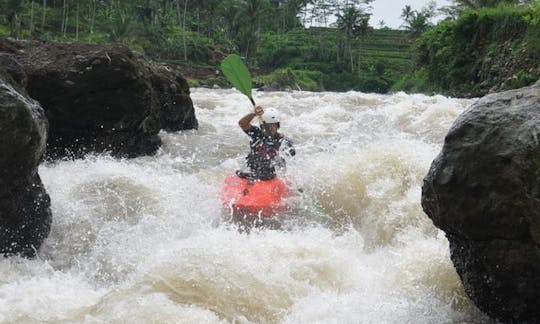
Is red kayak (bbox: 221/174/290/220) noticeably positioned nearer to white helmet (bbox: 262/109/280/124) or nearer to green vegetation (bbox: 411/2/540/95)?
white helmet (bbox: 262/109/280/124)

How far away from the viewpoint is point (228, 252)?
4289mm

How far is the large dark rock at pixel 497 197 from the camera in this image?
2.87m

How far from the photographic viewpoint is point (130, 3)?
2179 inches

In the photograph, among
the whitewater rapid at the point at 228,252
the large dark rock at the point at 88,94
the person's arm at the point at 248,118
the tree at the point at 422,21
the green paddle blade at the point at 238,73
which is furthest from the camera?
the tree at the point at 422,21

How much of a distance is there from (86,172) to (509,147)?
4.89 m

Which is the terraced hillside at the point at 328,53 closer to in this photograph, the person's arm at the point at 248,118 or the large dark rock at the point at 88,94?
the large dark rock at the point at 88,94

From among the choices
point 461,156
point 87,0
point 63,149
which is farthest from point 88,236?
point 87,0

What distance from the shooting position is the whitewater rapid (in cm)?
354

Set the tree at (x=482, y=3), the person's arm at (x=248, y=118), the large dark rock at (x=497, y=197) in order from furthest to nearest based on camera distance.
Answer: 1. the tree at (x=482, y=3)
2. the person's arm at (x=248, y=118)
3. the large dark rock at (x=497, y=197)

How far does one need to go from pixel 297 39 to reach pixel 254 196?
215ft

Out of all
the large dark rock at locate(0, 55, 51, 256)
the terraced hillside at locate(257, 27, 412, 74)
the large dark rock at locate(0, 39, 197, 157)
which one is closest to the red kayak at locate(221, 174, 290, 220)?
the large dark rock at locate(0, 55, 51, 256)

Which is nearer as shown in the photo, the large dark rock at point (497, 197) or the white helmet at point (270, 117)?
the large dark rock at point (497, 197)

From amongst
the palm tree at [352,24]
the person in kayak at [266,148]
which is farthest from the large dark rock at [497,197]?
the palm tree at [352,24]

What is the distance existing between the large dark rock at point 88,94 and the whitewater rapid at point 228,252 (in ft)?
1.38
